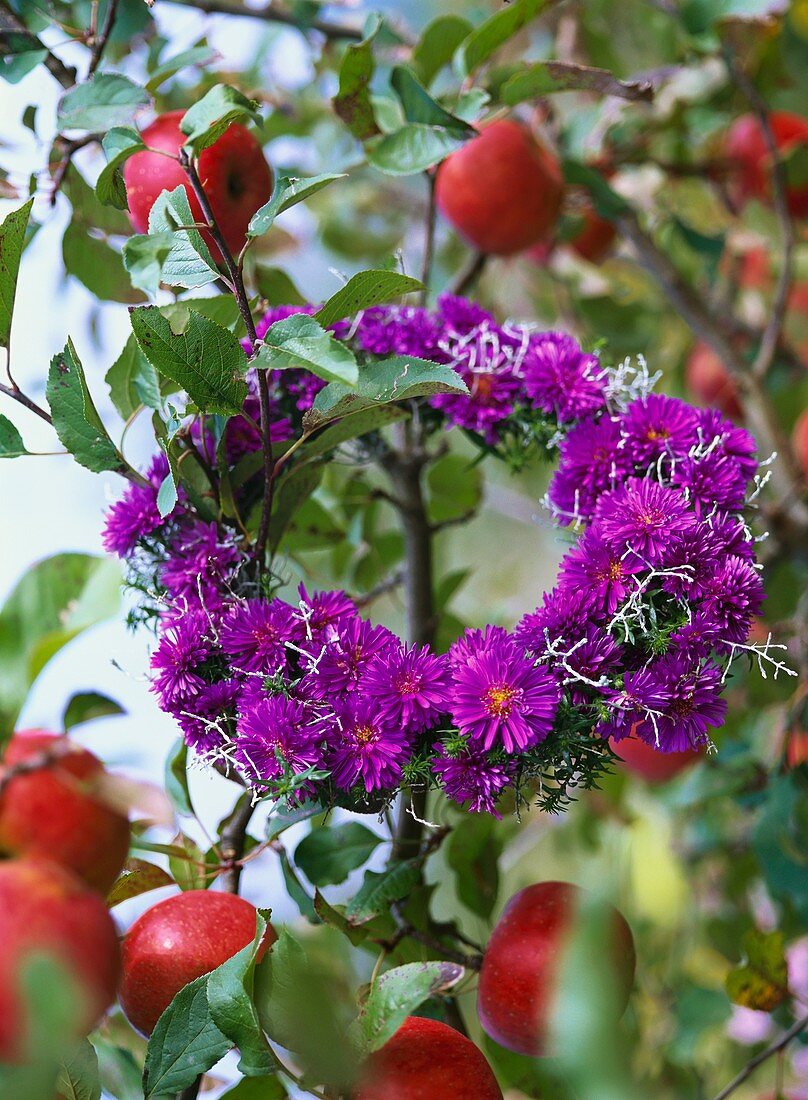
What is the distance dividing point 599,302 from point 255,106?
49 cm

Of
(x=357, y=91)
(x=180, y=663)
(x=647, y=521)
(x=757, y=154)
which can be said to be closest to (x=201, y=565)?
(x=180, y=663)

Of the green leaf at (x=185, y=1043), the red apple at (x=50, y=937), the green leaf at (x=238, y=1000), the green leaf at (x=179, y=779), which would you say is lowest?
the green leaf at (x=179, y=779)

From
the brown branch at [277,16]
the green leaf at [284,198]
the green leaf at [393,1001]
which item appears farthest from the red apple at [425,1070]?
the brown branch at [277,16]

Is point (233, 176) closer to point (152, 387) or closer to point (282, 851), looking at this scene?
point (152, 387)

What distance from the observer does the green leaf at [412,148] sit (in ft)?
1.36

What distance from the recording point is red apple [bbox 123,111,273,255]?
1.15ft

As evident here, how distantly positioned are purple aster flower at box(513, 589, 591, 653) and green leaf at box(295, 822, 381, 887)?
131 millimetres

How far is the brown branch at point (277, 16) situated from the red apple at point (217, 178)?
21 cm

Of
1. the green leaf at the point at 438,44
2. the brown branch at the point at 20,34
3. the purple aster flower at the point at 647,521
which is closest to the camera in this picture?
the purple aster flower at the point at 647,521

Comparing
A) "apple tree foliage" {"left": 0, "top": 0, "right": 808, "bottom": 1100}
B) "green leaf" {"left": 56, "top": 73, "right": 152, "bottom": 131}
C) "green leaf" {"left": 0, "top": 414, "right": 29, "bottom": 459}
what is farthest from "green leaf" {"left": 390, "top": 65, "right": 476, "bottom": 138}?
"green leaf" {"left": 0, "top": 414, "right": 29, "bottom": 459}

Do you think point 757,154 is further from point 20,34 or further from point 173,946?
point 173,946

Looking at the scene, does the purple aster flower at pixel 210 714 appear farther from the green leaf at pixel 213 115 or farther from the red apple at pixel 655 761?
the red apple at pixel 655 761

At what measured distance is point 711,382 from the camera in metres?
0.76

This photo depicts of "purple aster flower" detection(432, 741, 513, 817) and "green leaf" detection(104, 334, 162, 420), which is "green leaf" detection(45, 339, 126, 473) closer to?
"green leaf" detection(104, 334, 162, 420)
